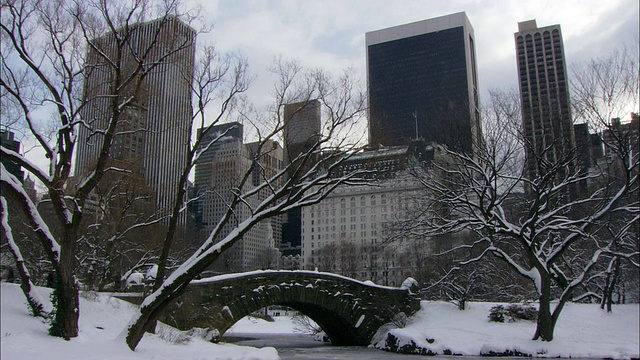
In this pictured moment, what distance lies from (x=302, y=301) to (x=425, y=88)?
71.6ft

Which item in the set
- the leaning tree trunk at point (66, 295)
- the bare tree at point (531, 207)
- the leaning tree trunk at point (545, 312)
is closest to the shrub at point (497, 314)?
the bare tree at point (531, 207)

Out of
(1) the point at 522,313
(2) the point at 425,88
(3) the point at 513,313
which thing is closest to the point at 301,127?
(3) the point at 513,313

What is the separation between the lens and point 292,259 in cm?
15075

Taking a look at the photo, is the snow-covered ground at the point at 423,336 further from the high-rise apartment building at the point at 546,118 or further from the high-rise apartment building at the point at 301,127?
the high-rise apartment building at the point at 546,118

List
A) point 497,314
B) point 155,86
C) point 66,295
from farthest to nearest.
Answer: point 497,314
point 155,86
point 66,295

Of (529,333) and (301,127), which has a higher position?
(301,127)

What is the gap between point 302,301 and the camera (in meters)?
27.5

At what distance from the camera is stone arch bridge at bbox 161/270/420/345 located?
2269cm

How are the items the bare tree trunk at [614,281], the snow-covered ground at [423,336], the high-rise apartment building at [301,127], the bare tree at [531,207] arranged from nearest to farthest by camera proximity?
the snow-covered ground at [423,336]
the high-rise apartment building at [301,127]
the bare tree at [531,207]
the bare tree trunk at [614,281]

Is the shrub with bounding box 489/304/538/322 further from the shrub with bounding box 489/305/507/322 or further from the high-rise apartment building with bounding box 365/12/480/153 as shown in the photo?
the high-rise apartment building with bounding box 365/12/480/153

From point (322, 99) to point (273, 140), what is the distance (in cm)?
222

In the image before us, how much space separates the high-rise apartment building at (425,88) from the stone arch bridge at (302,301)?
365 inches

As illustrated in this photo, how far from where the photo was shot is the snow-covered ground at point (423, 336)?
43.6 feet

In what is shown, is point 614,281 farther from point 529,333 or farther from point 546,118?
point 546,118
